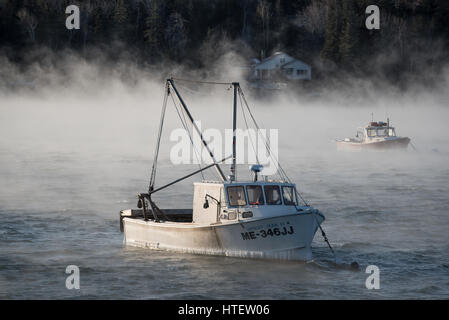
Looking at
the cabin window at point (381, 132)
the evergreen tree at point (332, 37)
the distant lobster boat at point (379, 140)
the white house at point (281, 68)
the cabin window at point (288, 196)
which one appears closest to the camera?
the cabin window at point (288, 196)

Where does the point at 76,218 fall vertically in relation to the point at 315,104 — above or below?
below

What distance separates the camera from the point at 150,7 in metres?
182

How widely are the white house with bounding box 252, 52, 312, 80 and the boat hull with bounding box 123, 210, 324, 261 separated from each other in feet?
436

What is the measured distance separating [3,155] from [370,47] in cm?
9250

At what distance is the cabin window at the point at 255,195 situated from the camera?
3762cm

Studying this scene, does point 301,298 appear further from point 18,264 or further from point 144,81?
point 144,81

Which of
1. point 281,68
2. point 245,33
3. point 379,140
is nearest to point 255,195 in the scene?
point 379,140

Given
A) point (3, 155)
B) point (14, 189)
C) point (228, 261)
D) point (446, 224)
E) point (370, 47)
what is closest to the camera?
point (228, 261)

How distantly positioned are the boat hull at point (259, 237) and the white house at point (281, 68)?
13281cm

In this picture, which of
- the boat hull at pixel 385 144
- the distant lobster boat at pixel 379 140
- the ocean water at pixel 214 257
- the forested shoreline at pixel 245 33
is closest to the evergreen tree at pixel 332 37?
the forested shoreline at pixel 245 33

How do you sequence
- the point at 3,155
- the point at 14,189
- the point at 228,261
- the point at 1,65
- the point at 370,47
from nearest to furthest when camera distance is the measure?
the point at 228,261
the point at 14,189
the point at 3,155
the point at 1,65
the point at 370,47

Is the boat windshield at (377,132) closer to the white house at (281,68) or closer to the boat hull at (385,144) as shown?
the boat hull at (385,144)

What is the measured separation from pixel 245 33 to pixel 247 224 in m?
158

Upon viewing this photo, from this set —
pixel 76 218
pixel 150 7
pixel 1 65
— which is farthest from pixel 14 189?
pixel 150 7
